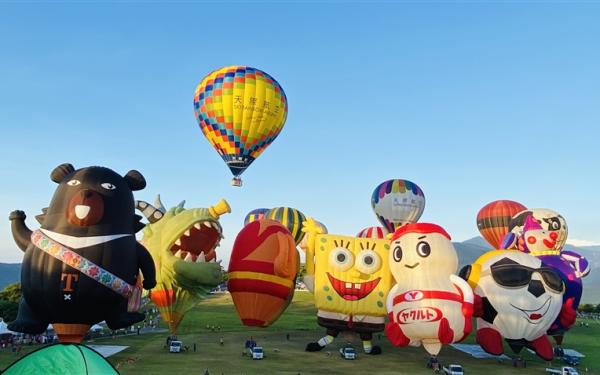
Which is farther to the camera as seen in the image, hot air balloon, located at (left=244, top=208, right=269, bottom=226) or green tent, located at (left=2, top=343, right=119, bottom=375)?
hot air balloon, located at (left=244, top=208, right=269, bottom=226)

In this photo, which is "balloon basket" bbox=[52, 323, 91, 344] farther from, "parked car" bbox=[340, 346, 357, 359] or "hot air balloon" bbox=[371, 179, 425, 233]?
"hot air balloon" bbox=[371, 179, 425, 233]

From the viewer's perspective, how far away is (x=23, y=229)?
10625 mm

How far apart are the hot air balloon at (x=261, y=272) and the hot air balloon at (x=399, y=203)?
1812cm

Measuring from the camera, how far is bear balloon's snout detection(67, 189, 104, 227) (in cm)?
967

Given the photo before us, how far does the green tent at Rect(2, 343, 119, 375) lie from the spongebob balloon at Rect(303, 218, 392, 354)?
11.2 m

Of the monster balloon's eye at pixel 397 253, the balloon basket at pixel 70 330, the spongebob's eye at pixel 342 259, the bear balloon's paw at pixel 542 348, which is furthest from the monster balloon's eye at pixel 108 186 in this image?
the bear balloon's paw at pixel 542 348

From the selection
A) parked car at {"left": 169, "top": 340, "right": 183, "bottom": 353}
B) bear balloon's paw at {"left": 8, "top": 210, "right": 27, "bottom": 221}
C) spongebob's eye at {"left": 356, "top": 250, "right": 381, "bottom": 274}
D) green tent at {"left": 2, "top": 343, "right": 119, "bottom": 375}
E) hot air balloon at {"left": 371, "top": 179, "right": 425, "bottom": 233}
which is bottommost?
parked car at {"left": 169, "top": 340, "right": 183, "bottom": 353}

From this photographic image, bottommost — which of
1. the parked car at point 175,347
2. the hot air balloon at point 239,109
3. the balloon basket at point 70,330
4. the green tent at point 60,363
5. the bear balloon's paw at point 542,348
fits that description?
the parked car at point 175,347

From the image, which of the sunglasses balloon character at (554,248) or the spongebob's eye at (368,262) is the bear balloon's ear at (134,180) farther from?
the sunglasses balloon character at (554,248)

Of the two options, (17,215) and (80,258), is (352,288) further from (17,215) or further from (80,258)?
(17,215)

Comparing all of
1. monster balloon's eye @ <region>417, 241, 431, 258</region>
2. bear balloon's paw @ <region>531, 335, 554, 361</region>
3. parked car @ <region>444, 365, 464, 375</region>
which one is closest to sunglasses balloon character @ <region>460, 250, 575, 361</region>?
bear balloon's paw @ <region>531, 335, 554, 361</region>

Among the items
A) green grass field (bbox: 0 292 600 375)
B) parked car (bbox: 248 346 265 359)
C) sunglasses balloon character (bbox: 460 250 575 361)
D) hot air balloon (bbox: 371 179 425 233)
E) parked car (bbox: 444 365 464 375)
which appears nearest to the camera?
sunglasses balloon character (bbox: 460 250 575 361)

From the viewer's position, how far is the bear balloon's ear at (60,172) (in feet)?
34.5

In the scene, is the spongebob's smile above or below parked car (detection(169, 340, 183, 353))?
above
